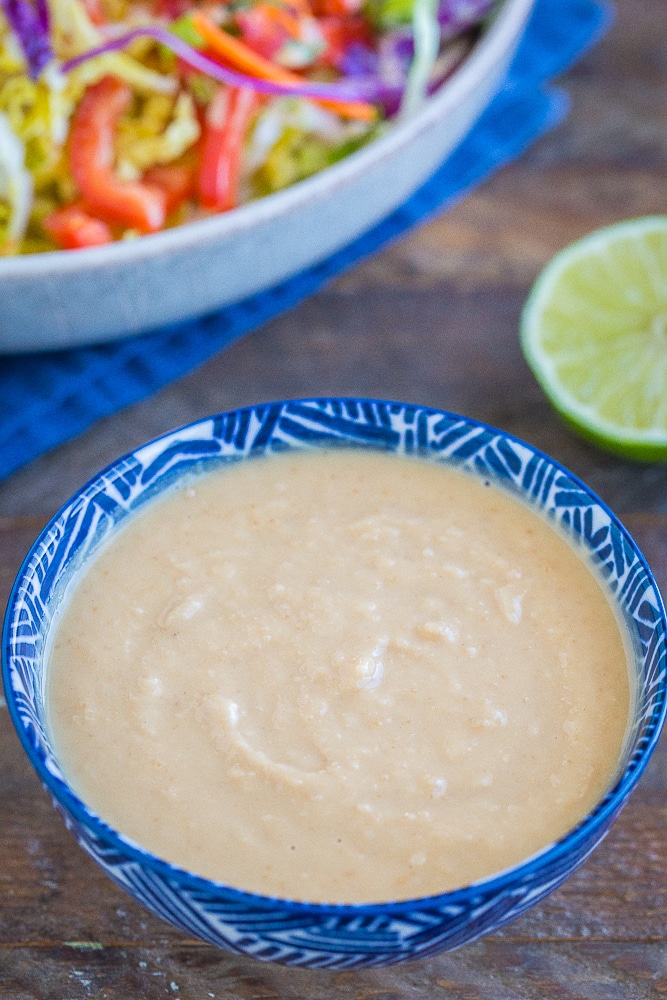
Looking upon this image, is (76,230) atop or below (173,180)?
below

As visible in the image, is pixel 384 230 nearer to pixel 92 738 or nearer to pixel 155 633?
pixel 155 633

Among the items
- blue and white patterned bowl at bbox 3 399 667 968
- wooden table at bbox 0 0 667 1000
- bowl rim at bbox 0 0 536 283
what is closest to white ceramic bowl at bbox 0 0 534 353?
bowl rim at bbox 0 0 536 283

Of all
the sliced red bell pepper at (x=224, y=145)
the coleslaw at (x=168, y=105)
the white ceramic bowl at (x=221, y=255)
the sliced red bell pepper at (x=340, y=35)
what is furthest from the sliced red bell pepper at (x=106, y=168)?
the sliced red bell pepper at (x=340, y=35)

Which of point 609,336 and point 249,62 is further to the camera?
point 249,62

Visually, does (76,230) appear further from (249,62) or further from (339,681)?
(339,681)

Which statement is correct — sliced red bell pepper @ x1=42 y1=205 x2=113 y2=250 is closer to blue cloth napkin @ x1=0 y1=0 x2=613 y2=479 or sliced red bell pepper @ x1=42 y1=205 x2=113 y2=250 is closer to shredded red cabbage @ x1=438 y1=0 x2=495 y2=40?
blue cloth napkin @ x1=0 y1=0 x2=613 y2=479

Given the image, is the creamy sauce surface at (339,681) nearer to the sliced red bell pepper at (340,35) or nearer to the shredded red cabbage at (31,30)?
the shredded red cabbage at (31,30)

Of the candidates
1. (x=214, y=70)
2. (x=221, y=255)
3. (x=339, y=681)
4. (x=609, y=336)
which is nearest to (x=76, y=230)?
(x=221, y=255)
